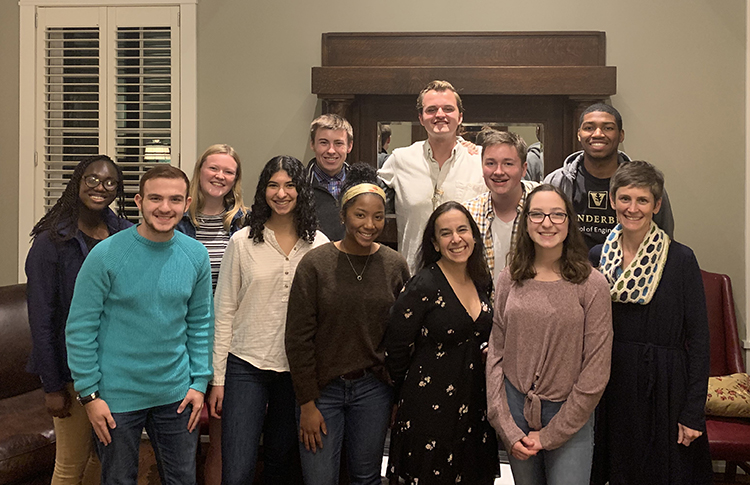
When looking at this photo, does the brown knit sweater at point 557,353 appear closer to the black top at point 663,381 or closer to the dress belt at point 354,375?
the black top at point 663,381

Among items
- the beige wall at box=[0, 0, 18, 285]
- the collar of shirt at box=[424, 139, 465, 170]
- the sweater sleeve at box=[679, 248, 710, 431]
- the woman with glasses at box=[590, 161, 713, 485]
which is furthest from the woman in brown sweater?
the beige wall at box=[0, 0, 18, 285]

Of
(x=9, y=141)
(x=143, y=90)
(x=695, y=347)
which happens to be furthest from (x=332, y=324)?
(x=9, y=141)

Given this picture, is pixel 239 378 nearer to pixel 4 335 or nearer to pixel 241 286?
pixel 241 286

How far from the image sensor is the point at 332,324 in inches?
75.3

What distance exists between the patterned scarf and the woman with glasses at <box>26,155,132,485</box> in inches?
68.2

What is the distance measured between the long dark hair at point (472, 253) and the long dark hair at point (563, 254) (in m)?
0.10

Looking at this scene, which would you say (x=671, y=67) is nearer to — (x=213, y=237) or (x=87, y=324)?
(x=213, y=237)

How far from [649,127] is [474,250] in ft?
6.25

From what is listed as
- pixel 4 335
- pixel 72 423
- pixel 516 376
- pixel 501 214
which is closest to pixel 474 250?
pixel 501 214

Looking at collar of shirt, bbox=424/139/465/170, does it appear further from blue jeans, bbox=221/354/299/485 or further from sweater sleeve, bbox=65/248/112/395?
sweater sleeve, bbox=65/248/112/395

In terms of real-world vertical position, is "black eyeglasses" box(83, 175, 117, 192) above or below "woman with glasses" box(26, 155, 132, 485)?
above

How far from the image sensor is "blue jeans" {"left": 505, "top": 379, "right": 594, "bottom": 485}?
1782 millimetres

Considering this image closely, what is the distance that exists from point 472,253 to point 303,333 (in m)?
0.61

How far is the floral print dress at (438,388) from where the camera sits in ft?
6.05
